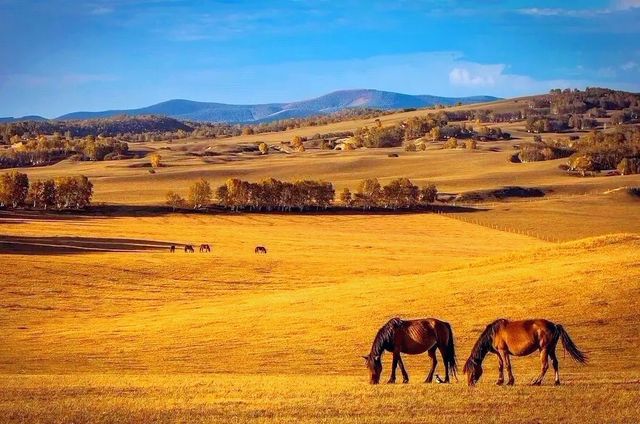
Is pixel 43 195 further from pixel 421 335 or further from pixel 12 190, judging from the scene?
pixel 421 335

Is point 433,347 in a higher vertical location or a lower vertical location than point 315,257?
higher

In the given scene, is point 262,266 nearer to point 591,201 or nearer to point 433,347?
point 433,347

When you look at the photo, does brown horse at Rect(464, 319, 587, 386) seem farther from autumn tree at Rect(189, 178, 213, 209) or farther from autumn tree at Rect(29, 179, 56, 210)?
autumn tree at Rect(29, 179, 56, 210)

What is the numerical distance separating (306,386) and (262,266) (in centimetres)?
3926

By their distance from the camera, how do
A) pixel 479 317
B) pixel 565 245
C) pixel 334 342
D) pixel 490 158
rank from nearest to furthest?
1. pixel 334 342
2. pixel 479 317
3. pixel 565 245
4. pixel 490 158

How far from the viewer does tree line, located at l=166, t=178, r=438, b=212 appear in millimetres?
122188

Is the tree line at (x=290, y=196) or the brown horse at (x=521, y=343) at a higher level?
the brown horse at (x=521, y=343)

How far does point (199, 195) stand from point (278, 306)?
84578 millimetres

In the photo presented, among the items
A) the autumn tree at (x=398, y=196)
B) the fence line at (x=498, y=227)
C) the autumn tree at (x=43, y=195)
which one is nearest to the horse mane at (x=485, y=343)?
the fence line at (x=498, y=227)

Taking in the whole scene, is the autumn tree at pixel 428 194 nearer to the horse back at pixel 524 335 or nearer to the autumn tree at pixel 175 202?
the autumn tree at pixel 175 202

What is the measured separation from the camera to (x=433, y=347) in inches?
742

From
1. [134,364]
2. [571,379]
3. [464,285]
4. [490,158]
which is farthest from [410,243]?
[490,158]

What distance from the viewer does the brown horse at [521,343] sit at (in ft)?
58.4

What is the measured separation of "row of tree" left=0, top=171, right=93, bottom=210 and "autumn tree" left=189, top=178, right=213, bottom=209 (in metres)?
16.8
